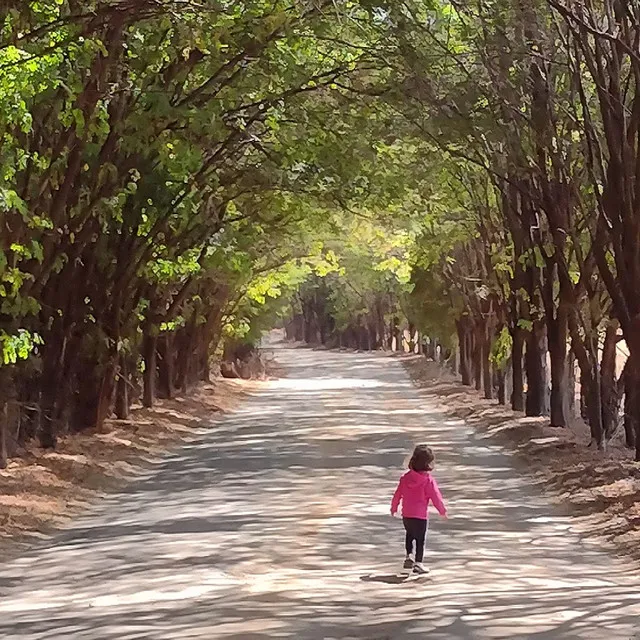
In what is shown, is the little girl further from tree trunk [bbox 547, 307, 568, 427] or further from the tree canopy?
tree trunk [bbox 547, 307, 568, 427]

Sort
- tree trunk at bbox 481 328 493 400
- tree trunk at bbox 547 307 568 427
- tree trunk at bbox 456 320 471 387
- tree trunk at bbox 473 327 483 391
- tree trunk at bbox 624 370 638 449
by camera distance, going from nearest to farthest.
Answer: tree trunk at bbox 624 370 638 449, tree trunk at bbox 547 307 568 427, tree trunk at bbox 481 328 493 400, tree trunk at bbox 473 327 483 391, tree trunk at bbox 456 320 471 387

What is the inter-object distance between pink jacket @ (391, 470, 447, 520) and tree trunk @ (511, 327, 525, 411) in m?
19.2

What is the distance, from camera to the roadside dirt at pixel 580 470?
13180mm

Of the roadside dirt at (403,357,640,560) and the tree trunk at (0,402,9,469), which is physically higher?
the tree trunk at (0,402,9,469)

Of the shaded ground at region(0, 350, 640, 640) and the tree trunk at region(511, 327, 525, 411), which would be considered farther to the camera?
the tree trunk at region(511, 327, 525, 411)

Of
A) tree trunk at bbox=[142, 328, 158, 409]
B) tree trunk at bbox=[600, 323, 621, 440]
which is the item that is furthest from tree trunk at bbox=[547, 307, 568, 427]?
tree trunk at bbox=[142, 328, 158, 409]

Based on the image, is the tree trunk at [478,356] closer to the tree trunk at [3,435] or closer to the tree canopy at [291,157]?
the tree canopy at [291,157]

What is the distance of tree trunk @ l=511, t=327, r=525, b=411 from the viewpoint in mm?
29591

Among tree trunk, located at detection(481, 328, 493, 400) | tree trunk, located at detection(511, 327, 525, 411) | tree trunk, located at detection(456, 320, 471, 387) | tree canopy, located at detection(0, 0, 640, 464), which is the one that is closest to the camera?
tree canopy, located at detection(0, 0, 640, 464)

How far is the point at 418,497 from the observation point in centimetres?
1019

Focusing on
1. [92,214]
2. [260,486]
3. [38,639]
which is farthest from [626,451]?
[38,639]

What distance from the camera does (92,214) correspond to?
1942 centimetres

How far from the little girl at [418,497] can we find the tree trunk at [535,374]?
1762 cm

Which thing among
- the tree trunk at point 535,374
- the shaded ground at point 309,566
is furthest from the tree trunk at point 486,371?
the shaded ground at point 309,566
